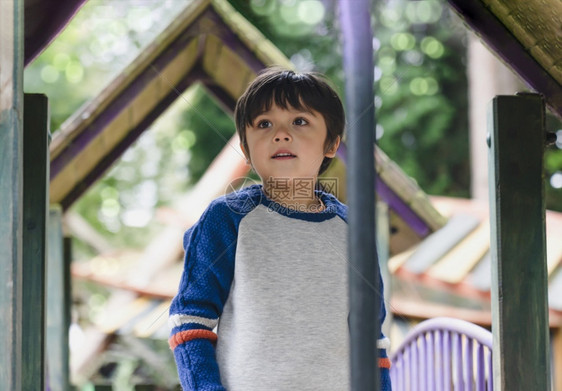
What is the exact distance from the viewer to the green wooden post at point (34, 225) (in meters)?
1.84

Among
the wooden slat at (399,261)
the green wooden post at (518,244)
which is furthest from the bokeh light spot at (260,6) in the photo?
the wooden slat at (399,261)

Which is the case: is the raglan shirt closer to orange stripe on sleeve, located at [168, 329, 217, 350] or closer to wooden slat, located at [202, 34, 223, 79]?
orange stripe on sleeve, located at [168, 329, 217, 350]

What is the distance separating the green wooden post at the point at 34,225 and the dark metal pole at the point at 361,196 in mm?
1042

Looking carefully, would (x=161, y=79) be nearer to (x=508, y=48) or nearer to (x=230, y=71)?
(x=230, y=71)

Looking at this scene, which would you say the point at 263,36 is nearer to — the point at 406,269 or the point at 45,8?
the point at 45,8

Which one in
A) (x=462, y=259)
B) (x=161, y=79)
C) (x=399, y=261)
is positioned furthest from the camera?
(x=399, y=261)

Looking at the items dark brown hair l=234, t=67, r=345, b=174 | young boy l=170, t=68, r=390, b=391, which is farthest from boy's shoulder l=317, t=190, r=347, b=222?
dark brown hair l=234, t=67, r=345, b=174

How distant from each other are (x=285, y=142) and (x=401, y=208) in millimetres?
2684

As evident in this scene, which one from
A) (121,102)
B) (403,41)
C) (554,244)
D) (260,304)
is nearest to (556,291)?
(554,244)

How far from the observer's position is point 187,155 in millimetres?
14992

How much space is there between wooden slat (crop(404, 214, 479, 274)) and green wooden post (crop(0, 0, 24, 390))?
539 cm

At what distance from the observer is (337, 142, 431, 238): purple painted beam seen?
434 centimetres

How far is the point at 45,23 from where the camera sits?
6.84 feet

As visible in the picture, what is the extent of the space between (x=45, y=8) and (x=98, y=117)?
6.39 feet
